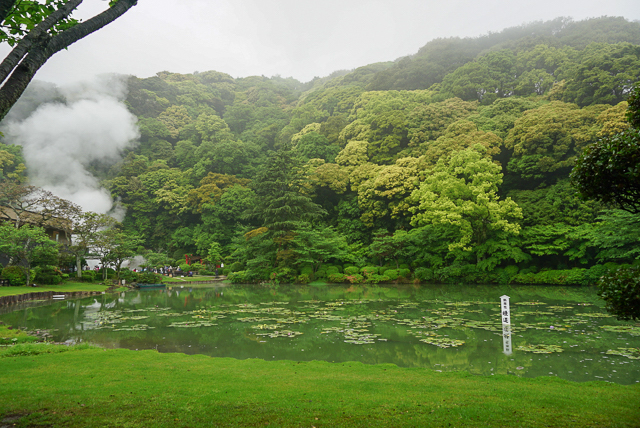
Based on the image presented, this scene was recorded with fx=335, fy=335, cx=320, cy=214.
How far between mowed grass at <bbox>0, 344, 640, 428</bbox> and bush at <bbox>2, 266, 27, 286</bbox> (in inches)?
689

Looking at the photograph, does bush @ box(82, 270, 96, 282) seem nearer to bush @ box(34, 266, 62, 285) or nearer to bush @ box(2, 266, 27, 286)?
bush @ box(34, 266, 62, 285)

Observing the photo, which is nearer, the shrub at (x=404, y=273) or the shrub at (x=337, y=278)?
the shrub at (x=404, y=273)

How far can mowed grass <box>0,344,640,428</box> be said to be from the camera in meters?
3.18

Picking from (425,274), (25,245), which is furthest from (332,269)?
(25,245)

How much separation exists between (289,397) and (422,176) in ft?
82.6

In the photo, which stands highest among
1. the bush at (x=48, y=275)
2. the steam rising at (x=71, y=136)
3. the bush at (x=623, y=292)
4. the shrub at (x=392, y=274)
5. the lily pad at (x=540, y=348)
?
the steam rising at (x=71, y=136)

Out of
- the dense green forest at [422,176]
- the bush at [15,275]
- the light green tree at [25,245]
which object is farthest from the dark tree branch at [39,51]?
the bush at [15,275]

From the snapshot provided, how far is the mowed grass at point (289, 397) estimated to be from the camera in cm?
318

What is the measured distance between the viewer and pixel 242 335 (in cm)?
883

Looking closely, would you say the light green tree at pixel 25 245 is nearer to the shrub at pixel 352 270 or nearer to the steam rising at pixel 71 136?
the shrub at pixel 352 270

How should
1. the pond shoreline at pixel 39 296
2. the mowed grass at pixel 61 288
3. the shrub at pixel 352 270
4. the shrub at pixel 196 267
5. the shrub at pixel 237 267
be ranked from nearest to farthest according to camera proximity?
the pond shoreline at pixel 39 296, the mowed grass at pixel 61 288, the shrub at pixel 352 270, the shrub at pixel 237 267, the shrub at pixel 196 267

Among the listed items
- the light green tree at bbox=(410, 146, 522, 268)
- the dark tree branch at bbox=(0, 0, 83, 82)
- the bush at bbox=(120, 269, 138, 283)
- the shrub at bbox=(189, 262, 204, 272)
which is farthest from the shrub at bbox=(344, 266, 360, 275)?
the dark tree branch at bbox=(0, 0, 83, 82)

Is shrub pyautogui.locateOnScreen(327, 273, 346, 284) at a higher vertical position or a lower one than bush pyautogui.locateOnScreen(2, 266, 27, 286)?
lower

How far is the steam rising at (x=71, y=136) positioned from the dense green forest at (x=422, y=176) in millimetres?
1959
